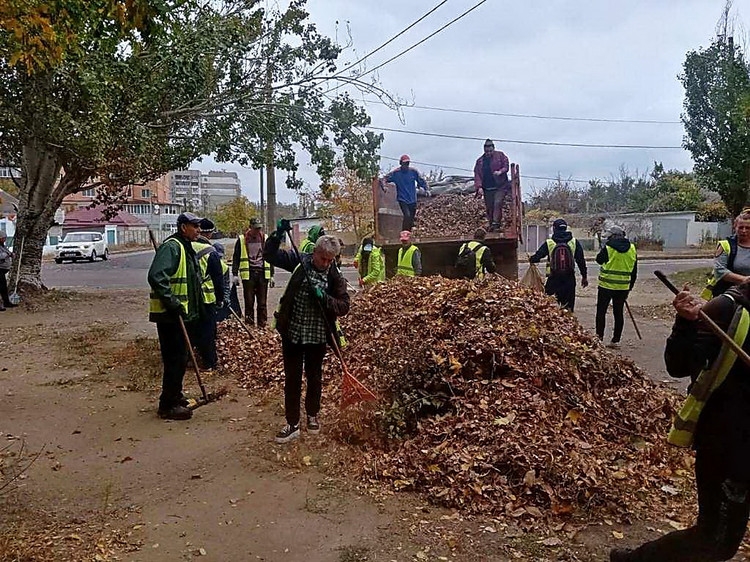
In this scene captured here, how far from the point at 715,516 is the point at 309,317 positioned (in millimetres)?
3210

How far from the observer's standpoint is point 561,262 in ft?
30.6

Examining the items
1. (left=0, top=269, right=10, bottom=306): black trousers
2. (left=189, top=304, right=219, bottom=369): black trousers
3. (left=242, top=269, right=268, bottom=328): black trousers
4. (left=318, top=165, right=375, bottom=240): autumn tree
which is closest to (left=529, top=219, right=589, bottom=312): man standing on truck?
(left=242, top=269, right=268, bottom=328): black trousers

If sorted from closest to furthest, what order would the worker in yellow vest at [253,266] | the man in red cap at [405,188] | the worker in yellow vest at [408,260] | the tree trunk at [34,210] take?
the worker in yellow vest at [408,260] → the worker in yellow vest at [253,266] → the man in red cap at [405,188] → the tree trunk at [34,210]

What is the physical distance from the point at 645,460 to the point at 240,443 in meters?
3.08

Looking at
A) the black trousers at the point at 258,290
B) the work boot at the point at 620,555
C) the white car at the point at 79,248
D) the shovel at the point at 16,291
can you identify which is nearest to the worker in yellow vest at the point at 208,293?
the black trousers at the point at 258,290

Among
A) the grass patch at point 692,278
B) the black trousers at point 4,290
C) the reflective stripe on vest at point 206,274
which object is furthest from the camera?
the grass patch at point 692,278

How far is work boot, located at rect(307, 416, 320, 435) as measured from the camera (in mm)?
5449

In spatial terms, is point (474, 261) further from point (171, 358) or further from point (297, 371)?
point (171, 358)

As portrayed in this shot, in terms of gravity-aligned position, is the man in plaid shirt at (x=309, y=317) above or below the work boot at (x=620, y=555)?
above

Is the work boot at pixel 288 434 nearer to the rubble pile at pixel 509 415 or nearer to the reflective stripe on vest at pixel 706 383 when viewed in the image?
the rubble pile at pixel 509 415

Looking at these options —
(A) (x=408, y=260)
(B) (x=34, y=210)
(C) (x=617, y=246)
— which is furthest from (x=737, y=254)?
(B) (x=34, y=210)

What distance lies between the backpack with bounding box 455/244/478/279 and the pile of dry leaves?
7.59 feet

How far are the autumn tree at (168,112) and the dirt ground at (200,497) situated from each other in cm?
571

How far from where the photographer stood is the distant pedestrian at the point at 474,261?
9430mm
